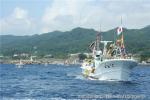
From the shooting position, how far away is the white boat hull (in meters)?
79.9

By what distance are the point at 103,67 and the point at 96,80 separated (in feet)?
12.9

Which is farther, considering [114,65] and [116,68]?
[116,68]

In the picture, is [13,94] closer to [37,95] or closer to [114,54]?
[37,95]

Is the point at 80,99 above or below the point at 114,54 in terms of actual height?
below

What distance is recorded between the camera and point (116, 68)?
80.6 meters

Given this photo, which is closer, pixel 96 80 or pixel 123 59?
pixel 123 59

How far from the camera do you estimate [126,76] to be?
81.9 m

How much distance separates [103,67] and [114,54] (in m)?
8.73

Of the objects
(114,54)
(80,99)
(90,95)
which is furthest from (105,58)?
(80,99)

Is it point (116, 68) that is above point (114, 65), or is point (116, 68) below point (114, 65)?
below

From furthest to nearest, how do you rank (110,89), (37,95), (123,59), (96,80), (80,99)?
1. (96,80)
2. (123,59)
3. (110,89)
4. (37,95)
5. (80,99)

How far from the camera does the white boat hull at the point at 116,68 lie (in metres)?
79.9

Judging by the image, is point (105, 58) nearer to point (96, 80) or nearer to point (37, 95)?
point (96, 80)

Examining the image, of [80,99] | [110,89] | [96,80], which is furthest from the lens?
[96,80]
